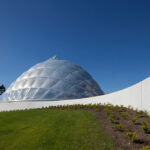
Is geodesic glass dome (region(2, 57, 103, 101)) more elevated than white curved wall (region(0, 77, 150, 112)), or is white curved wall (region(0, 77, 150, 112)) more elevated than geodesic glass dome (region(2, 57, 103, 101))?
geodesic glass dome (region(2, 57, 103, 101))

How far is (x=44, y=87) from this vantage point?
22734 mm

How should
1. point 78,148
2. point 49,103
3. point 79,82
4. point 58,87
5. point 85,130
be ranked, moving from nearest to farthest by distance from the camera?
point 78,148 < point 85,130 < point 49,103 < point 58,87 < point 79,82

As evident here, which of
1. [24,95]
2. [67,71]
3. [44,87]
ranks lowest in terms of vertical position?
[24,95]

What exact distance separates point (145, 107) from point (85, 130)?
4.16 metres

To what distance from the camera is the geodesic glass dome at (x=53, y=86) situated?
21.8 meters

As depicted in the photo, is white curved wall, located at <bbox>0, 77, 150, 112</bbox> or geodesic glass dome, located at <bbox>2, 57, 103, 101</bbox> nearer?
white curved wall, located at <bbox>0, 77, 150, 112</bbox>

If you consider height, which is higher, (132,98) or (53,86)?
(53,86)

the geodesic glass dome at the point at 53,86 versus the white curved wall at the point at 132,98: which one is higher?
the geodesic glass dome at the point at 53,86

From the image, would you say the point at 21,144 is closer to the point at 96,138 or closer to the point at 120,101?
the point at 96,138

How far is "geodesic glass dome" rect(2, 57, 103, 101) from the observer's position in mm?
21845

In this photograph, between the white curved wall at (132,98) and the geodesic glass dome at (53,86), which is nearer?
the white curved wall at (132,98)

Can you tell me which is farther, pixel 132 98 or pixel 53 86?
pixel 53 86

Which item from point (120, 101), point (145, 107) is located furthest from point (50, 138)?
point (120, 101)

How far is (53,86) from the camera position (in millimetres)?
22828
